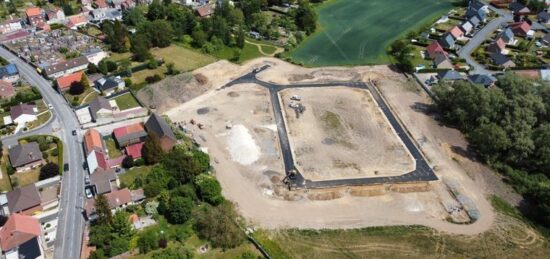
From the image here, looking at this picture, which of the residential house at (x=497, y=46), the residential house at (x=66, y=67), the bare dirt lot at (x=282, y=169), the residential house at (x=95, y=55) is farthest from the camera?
the residential house at (x=497, y=46)

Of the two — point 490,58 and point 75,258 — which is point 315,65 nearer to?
point 490,58

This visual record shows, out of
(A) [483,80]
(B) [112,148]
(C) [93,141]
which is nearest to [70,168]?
(C) [93,141]

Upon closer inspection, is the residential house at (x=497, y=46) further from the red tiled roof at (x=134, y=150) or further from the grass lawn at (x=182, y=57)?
the red tiled roof at (x=134, y=150)

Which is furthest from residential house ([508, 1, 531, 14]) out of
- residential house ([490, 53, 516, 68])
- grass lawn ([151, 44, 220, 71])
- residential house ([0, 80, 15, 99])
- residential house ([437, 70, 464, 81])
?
residential house ([0, 80, 15, 99])

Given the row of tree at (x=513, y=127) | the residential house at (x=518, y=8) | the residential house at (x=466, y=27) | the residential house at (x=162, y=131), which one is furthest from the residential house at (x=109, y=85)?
the residential house at (x=518, y=8)

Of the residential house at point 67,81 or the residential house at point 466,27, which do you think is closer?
the residential house at point 67,81

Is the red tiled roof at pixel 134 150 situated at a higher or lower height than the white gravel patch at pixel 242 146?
higher

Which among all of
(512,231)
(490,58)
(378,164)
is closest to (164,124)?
(378,164)
